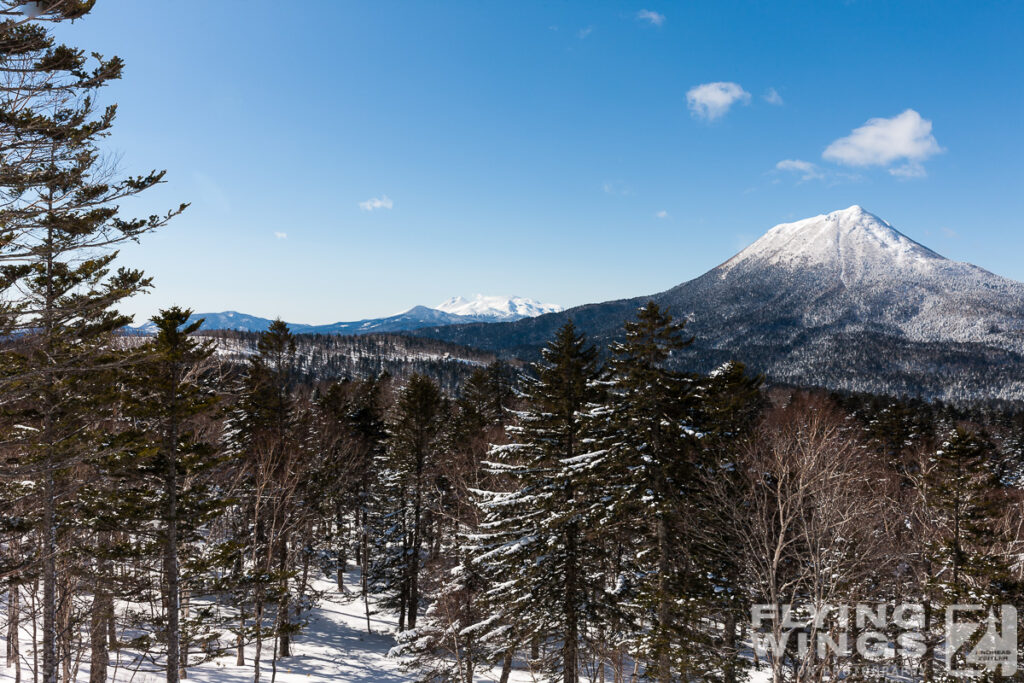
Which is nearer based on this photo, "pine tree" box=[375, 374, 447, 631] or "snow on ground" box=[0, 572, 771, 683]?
"snow on ground" box=[0, 572, 771, 683]

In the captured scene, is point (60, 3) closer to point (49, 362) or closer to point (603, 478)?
point (49, 362)

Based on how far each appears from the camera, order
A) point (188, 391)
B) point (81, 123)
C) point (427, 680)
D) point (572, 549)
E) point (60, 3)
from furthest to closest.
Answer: point (427, 680), point (572, 549), point (188, 391), point (81, 123), point (60, 3)

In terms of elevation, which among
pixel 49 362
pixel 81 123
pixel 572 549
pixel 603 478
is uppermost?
pixel 81 123

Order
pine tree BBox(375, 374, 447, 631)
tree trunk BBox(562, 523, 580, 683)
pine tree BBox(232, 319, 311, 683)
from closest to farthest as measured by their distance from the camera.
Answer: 1. tree trunk BBox(562, 523, 580, 683)
2. pine tree BBox(232, 319, 311, 683)
3. pine tree BBox(375, 374, 447, 631)

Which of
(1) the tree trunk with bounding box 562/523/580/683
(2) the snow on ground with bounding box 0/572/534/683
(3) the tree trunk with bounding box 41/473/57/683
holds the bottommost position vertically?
(2) the snow on ground with bounding box 0/572/534/683

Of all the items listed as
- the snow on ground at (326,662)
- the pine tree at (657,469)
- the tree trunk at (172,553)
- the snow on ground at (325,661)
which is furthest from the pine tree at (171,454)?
the pine tree at (657,469)

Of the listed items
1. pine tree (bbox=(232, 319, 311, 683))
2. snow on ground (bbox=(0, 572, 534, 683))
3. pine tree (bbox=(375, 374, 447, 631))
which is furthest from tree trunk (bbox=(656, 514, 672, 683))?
pine tree (bbox=(232, 319, 311, 683))

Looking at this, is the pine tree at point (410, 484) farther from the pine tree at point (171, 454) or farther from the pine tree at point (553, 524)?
the pine tree at point (171, 454)

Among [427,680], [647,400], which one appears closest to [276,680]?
[427,680]

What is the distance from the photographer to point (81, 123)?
310 inches

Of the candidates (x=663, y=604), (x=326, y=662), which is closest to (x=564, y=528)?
(x=663, y=604)

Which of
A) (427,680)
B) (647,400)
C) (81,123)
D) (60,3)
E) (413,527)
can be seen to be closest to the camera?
(60,3)

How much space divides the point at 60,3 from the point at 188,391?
9261 millimetres

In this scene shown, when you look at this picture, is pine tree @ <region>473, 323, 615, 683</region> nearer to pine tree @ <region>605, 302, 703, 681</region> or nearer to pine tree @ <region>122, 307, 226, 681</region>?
pine tree @ <region>605, 302, 703, 681</region>
